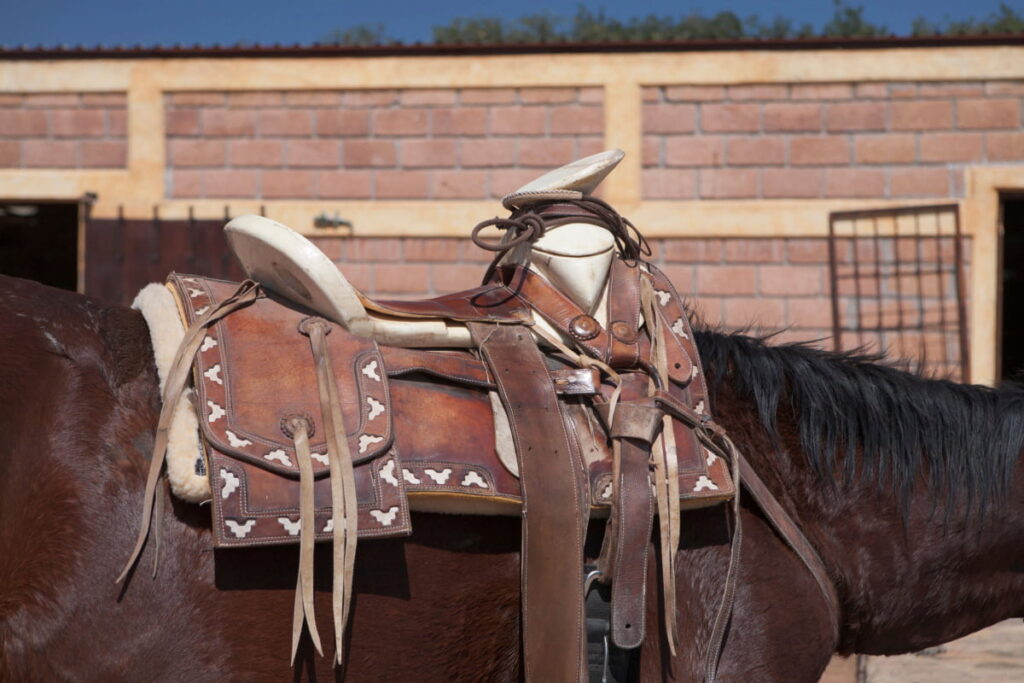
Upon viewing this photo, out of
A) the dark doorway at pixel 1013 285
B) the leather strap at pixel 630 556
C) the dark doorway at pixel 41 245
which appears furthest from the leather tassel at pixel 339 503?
the dark doorway at pixel 41 245

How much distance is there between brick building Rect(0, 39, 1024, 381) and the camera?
6.16 meters

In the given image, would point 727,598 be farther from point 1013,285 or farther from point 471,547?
point 1013,285

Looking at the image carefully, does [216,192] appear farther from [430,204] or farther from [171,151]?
[430,204]

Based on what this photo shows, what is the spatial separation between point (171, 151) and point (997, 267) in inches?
223

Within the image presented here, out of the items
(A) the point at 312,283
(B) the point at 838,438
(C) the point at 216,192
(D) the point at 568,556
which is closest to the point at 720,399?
(B) the point at 838,438

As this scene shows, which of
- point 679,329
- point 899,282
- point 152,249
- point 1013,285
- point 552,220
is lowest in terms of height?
point 679,329

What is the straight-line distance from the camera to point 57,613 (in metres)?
1.52

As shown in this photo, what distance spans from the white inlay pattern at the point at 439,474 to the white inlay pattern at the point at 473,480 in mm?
32

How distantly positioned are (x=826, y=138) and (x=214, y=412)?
5480mm

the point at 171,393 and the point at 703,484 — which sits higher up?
the point at 171,393

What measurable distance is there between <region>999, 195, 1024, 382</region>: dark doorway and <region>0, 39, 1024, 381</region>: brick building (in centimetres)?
163

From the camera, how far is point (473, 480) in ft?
5.67

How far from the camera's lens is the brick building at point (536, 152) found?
6.16m

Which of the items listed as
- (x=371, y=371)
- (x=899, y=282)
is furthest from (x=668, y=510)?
(x=899, y=282)
